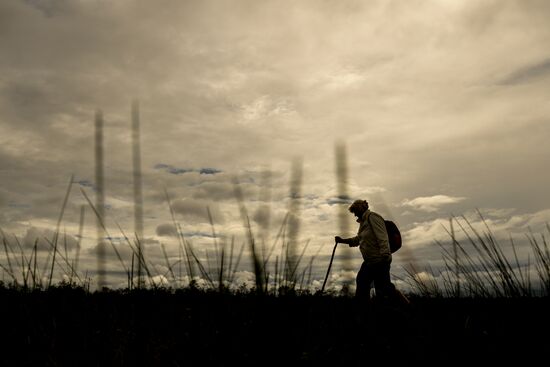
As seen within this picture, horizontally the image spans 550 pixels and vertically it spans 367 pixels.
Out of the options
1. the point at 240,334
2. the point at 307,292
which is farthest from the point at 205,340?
the point at 307,292

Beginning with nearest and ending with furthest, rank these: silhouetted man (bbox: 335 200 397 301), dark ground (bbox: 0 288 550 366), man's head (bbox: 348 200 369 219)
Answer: dark ground (bbox: 0 288 550 366)
silhouetted man (bbox: 335 200 397 301)
man's head (bbox: 348 200 369 219)

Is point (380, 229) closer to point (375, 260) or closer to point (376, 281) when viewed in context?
point (375, 260)

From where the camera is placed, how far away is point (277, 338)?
14.1 feet

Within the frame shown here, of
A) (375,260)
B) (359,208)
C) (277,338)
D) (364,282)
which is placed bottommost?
(277,338)

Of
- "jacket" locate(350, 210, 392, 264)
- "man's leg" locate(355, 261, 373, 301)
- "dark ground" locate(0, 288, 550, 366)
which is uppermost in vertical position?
"jacket" locate(350, 210, 392, 264)

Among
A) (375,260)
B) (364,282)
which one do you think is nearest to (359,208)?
(375,260)

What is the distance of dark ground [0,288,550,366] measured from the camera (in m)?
4.09

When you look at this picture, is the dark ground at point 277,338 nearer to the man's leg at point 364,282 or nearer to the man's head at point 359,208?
the man's leg at point 364,282

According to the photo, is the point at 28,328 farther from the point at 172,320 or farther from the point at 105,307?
the point at 105,307

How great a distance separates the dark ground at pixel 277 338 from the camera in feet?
13.4

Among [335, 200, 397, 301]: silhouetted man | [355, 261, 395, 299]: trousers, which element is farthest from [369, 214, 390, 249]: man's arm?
[355, 261, 395, 299]: trousers

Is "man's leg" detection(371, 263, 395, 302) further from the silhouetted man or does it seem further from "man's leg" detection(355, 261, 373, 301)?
"man's leg" detection(355, 261, 373, 301)

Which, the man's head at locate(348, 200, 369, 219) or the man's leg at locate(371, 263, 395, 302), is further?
the man's head at locate(348, 200, 369, 219)

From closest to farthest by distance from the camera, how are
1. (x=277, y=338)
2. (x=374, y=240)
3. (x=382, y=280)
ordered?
1. (x=277, y=338)
2. (x=382, y=280)
3. (x=374, y=240)
